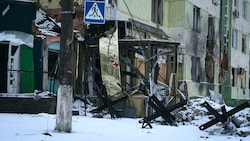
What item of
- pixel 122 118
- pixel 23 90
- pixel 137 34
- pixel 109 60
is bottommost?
pixel 122 118

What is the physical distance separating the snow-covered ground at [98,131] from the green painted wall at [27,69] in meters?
2.32

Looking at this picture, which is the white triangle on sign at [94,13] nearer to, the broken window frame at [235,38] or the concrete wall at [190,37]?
the concrete wall at [190,37]

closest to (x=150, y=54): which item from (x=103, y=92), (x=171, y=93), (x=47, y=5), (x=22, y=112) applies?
(x=171, y=93)

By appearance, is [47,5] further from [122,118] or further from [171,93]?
[171,93]

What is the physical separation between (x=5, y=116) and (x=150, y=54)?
7.43 metres

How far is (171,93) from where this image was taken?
1852 cm

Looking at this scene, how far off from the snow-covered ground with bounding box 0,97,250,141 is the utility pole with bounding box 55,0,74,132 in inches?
12.0

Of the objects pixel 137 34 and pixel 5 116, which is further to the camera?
pixel 137 34

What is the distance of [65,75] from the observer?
9.86 meters

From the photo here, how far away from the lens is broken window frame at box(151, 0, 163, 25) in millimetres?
23781

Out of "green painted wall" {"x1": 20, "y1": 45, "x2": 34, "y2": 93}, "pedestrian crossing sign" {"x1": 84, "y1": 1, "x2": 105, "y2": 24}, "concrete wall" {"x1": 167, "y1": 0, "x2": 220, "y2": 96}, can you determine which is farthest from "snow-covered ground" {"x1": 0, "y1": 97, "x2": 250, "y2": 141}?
"concrete wall" {"x1": 167, "y1": 0, "x2": 220, "y2": 96}

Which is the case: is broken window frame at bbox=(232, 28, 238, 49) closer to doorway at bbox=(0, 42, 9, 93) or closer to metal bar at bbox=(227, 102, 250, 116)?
metal bar at bbox=(227, 102, 250, 116)

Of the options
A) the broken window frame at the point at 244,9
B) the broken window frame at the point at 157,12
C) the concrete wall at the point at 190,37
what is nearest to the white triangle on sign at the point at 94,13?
the broken window frame at the point at 157,12

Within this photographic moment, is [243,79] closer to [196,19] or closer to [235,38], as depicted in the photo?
[235,38]
